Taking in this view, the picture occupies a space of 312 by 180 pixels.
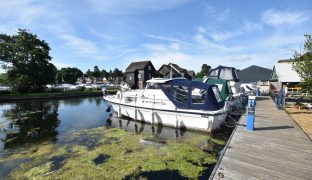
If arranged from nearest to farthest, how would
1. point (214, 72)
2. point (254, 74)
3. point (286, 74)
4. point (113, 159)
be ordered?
point (113, 159), point (214, 72), point (286, 74), point (254, 74)

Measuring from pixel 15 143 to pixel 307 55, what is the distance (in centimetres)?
1733

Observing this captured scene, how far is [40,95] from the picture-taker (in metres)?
33.6

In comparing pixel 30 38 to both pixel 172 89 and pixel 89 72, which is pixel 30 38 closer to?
pixel 172 89

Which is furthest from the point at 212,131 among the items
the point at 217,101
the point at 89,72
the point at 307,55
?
the point at 89,72

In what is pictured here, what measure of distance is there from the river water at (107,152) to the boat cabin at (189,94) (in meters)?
1.69

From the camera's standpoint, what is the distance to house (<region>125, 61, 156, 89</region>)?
4794 cm

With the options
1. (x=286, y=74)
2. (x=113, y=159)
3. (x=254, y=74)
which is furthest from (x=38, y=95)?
(x=254, y=74)

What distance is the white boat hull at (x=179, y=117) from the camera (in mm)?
11305

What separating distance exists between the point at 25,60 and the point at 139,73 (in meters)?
24.3

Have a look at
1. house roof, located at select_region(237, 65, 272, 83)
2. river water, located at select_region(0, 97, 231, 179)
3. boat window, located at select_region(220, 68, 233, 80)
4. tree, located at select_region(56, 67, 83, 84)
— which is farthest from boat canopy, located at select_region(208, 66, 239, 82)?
tree, located at select_region(56, 67, 83, 84)

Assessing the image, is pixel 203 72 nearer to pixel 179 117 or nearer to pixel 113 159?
pixel 179 117

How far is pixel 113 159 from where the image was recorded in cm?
788

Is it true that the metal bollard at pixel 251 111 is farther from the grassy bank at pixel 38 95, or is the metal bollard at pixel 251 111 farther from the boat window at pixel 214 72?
the grassy bank at pixel 38 95

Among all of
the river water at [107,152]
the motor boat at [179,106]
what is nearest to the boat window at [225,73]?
the motor boat at [179,106]
